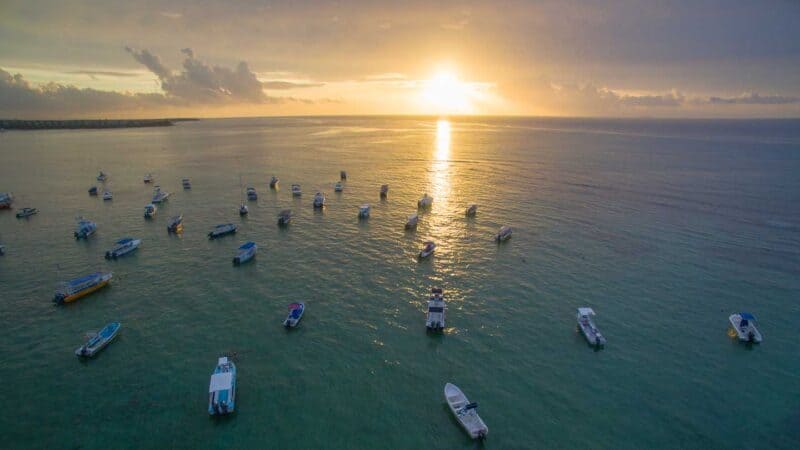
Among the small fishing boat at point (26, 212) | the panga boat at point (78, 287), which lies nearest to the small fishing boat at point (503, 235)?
the panga boat at point (78, 287)

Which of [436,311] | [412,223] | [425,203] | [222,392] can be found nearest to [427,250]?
[412,223]

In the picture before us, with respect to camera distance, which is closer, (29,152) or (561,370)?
(561,370)

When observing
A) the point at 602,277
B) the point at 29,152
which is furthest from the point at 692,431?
the point at 29,152

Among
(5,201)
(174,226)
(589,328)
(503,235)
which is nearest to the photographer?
(589,328)

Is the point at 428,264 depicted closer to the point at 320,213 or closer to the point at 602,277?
the point at 602,277

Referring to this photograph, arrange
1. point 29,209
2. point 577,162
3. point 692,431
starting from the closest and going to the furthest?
point 692,431
point 29,209
point 577,162

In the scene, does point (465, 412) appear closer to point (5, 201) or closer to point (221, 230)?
point (221, 230)

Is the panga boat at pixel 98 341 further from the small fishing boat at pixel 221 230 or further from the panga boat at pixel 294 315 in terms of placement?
the small fishing boat at pixel 221 230
